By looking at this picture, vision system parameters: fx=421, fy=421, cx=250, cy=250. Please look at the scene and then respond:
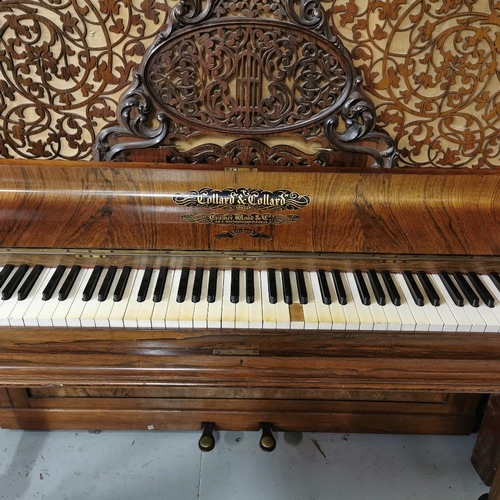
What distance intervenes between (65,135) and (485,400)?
183 centimetres

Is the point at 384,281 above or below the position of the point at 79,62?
below

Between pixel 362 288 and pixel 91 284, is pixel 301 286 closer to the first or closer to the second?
pixel 362 288

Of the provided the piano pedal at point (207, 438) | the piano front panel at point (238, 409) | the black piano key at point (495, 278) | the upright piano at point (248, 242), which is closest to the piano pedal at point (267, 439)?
the piano front panel at point (238, 409)

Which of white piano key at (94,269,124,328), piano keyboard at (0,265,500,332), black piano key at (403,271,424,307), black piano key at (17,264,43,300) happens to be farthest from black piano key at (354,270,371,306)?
black piano key at (17,264,43,300)

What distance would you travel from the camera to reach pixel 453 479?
65.4 inches

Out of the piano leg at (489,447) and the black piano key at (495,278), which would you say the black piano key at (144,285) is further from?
the piano leg at (489,447)

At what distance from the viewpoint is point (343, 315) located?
3.50ft

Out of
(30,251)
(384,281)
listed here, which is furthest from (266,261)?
(30,251)

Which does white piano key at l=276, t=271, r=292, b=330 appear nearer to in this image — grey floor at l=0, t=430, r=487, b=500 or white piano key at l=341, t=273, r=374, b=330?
white piano key at l=341, t=273, r=374, b=330

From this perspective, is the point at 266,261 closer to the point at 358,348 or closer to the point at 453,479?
the point at 358,348

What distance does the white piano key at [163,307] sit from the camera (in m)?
1.04

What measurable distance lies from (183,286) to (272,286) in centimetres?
24

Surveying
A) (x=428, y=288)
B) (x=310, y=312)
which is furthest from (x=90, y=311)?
(x=428, y=288)

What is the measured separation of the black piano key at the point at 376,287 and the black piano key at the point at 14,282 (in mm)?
951
